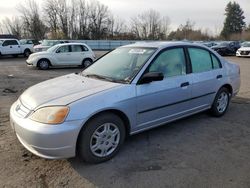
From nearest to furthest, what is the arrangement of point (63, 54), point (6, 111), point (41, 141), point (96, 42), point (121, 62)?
point (41, 141) → point (121, 62) → point (6, 111) → point (63, 54) → point (96, 42)

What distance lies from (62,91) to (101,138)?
84cm

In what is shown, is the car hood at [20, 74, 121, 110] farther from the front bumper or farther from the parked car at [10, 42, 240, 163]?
the front bumper

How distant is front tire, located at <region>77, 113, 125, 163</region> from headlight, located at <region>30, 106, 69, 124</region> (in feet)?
1.07

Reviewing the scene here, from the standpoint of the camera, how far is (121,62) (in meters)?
4.36

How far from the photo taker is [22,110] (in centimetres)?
346

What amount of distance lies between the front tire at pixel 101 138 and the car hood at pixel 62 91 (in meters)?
0.39

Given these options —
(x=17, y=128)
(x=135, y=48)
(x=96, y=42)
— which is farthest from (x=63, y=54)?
(x=96, y=42)

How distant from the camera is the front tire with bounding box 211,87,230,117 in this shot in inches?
207

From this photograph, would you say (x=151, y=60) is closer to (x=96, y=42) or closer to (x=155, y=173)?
(x=155, y=173)

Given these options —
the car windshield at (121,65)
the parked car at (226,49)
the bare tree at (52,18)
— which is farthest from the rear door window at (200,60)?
the bare tree at (52,18)

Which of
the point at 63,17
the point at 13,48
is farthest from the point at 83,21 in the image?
the point at 13,48

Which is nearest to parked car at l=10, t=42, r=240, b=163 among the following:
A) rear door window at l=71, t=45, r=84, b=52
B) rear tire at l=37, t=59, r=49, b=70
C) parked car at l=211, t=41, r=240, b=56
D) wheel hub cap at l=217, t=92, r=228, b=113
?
wheel hub cap at l=217, t=92, r=228, b=113

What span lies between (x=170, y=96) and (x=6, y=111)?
12.3ft

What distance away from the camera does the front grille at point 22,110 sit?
3324 millimetres
